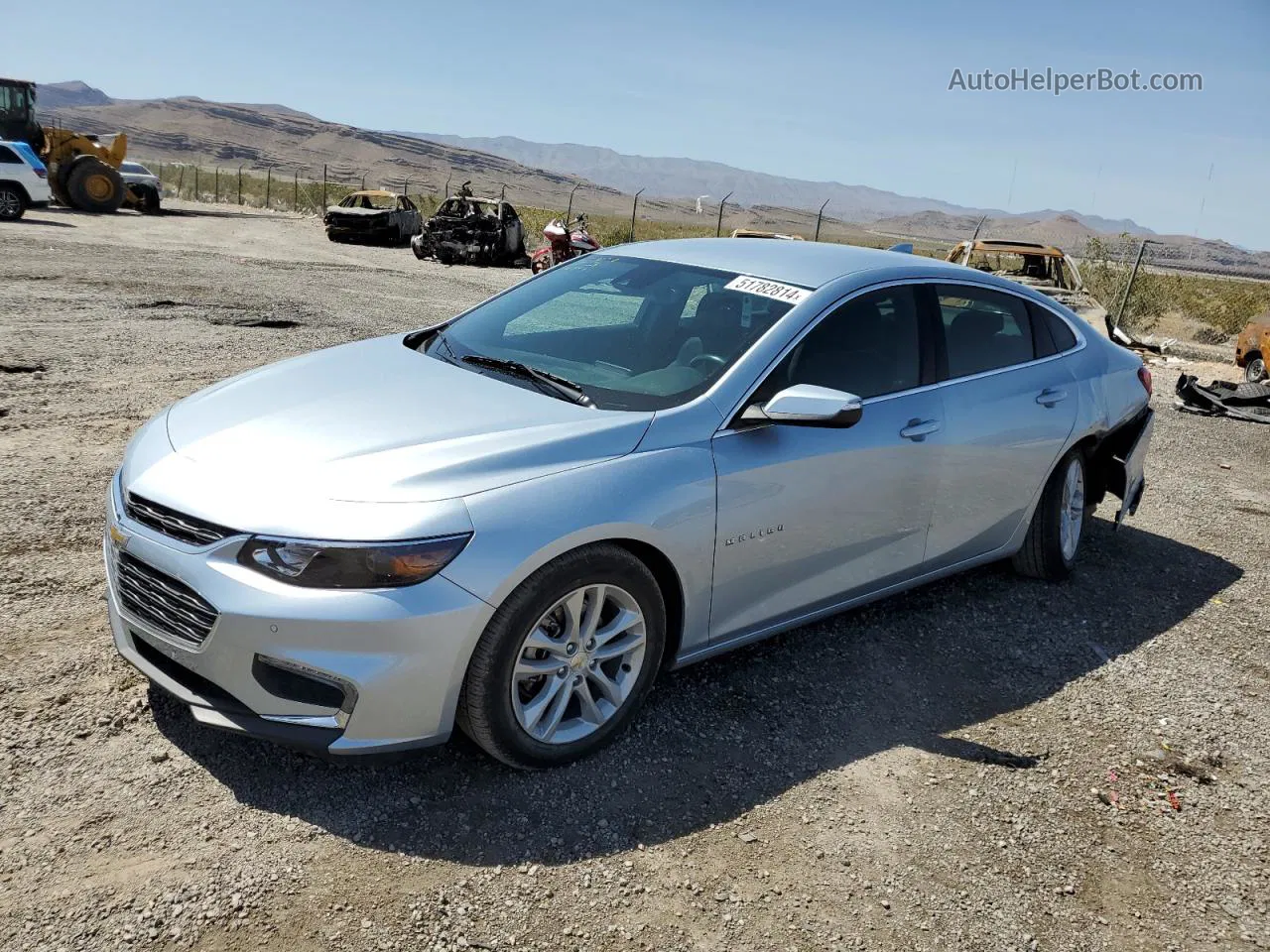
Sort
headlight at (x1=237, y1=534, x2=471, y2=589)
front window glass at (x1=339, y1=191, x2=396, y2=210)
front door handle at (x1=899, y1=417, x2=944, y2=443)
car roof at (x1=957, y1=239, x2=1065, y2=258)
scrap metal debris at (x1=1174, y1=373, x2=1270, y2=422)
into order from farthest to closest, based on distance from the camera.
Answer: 1. front window glass at (x1=339, y1=191, x2=396, y2=210)
2. car roof at (x1=957, y1=239, x2=1065, y2=258)
3. scrap metal debris at (x1=1174, y1=373, x2=1270, y2=422)
4. front door handle at (x1=899, y1=417, x2=944, y2=443)
5. headlight at (x1=237, y1=534, x2=471, y2=589)

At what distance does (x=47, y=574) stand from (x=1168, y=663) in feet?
16.7

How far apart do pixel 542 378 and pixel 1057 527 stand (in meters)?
3.00

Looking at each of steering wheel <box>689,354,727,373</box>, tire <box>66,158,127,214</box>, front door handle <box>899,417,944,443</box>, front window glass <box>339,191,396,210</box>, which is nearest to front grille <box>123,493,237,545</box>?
steering wheel <box>689,354,727,373</box>

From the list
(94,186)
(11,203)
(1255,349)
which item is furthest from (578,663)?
(94,186)

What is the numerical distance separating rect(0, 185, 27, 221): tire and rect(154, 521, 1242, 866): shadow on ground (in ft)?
80.8

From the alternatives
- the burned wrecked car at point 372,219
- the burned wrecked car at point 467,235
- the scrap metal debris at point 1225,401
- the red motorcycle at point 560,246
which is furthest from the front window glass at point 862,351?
the burned wrecked car at point 372,219

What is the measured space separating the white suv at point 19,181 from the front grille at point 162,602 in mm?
24616

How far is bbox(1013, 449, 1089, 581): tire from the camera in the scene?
5.11m

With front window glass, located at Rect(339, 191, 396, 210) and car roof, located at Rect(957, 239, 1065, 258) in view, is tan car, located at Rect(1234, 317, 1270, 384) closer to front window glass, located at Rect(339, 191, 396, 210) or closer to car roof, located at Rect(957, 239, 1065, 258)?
car roof, located at Rect(957, 239, 1065, 258)

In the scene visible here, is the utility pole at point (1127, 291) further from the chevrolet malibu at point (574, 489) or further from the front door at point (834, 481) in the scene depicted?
the front door at point (834, 481)

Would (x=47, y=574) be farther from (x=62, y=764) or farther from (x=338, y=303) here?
(x=338, y=303)

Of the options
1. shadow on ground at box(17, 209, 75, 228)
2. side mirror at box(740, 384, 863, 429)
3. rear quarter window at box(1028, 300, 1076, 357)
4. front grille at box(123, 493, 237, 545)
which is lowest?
shadow on ground at box(17, 209, 75, 228)

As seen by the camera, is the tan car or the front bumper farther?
the tan car

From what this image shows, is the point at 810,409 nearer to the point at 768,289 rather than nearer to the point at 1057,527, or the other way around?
the point at 768,289
